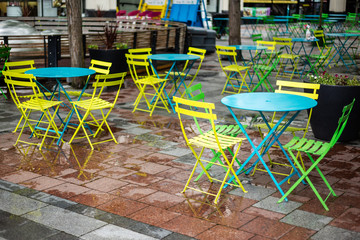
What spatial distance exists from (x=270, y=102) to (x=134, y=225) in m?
1.94

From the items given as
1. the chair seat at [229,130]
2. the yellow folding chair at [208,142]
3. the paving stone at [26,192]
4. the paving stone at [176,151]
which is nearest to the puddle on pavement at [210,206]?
the yellow folding chair at [208,142]

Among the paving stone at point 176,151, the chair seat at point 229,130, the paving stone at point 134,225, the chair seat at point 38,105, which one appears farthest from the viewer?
the chair seat at point 38,105

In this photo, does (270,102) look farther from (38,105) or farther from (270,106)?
(38,105)

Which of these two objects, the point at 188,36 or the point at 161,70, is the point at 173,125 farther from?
the point at 188,36

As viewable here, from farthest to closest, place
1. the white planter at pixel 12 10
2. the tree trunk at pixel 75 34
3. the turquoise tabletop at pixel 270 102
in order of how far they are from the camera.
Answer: the white planter at pixel 12 10 → the tree trunk at pixel 75 34 → the turquoise tabletop at pixel 270 102

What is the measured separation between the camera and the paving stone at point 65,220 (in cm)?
454

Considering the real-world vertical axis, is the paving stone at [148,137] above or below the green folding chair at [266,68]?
below

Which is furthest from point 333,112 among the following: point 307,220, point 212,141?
point 307,220

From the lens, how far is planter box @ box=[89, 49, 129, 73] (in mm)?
11883

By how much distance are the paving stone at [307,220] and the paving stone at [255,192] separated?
0.50 meters

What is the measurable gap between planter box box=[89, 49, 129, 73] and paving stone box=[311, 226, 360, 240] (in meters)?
8.16

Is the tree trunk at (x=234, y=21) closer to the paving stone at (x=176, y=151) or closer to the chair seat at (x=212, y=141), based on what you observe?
the paving stone at (x=176, y=151)

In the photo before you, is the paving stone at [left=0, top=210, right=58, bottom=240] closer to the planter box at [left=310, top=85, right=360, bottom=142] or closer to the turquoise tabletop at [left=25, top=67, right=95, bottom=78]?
the turquoise tabletop at [left=25, top=67, right=95, bottom=78]

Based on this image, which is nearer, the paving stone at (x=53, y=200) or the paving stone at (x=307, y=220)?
the paving stone at (x=307, y=220)
